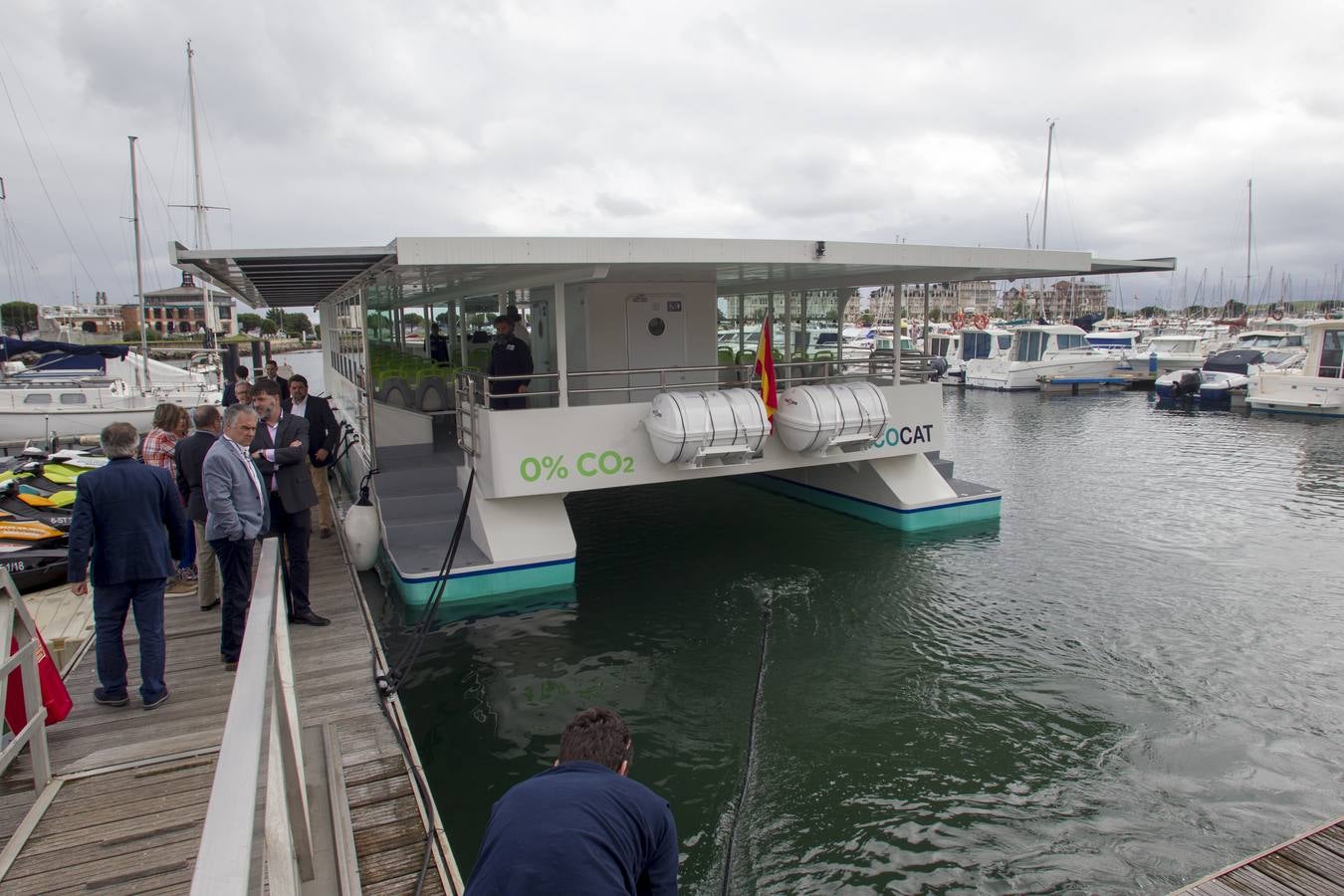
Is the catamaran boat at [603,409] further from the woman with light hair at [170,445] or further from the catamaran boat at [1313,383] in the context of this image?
the catamaran boat at [1313,383]

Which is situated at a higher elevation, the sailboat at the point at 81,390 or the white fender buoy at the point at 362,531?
the sailboat at the point at 81,390

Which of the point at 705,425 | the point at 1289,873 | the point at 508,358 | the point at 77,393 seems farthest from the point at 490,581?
the point at 77,393

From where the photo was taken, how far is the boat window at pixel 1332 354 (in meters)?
26.3

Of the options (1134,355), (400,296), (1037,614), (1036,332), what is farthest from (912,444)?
(1134,355)

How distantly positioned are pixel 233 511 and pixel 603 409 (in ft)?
16.0

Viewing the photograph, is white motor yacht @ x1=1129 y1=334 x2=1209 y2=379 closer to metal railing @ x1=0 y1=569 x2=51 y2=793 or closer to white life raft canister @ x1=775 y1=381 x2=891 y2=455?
white life raft canister @ x1=775 y1=381 x2=891 y2=455

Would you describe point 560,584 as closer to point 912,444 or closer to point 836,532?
point 836,532

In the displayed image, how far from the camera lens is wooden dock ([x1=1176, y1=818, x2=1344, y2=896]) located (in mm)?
4223

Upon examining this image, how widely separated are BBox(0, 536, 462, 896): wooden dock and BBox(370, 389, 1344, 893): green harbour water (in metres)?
0.95

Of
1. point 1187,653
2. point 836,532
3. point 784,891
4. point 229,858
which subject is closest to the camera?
point 229,858

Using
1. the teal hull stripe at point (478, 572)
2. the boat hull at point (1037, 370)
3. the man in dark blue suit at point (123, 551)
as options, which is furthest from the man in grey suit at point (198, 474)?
the boat hull at point (1037, 370)

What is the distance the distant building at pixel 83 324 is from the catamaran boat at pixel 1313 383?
162 ft

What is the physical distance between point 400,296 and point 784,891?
17057 mm

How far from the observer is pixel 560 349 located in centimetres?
934
